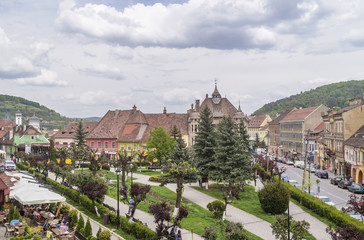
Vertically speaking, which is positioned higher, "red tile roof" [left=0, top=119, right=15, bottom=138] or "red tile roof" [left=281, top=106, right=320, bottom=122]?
"red tile roof" [left=281, top=106, right=320, bottom=122]

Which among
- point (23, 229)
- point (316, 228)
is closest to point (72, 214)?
point (23, 229)

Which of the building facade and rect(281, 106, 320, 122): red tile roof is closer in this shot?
the building facade

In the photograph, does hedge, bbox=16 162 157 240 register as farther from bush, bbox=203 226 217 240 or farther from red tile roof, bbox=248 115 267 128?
red tile roof, bbox=248 115 267 128

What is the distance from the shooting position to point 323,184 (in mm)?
48188

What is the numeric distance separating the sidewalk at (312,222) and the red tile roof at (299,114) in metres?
53.6

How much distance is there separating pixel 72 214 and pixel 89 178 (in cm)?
550

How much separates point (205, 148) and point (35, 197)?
22268 millimetres

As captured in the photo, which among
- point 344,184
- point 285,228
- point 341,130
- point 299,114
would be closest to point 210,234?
Answer: point 285,228

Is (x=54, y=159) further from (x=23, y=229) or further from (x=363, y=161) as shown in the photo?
(x=363, y=161)

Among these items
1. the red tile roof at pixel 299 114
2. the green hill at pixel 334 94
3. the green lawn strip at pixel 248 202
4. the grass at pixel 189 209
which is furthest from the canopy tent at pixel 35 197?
the green hill at pixel 334 94

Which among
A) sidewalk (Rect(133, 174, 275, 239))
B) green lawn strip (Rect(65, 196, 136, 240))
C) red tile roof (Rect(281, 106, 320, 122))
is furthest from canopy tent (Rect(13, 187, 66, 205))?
red tile roof (Rect(281, 106, 320, 122))

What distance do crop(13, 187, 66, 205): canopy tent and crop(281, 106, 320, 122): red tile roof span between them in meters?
70.3

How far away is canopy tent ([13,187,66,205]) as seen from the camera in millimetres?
22489

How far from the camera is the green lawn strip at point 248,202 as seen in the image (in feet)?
97.3
